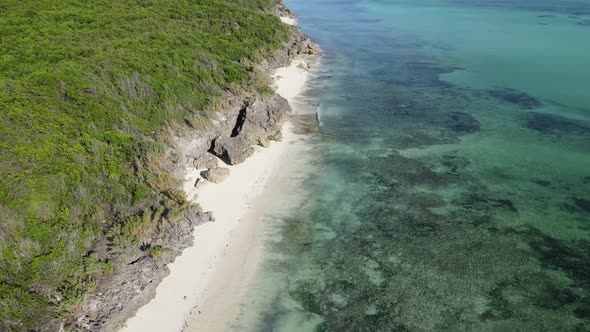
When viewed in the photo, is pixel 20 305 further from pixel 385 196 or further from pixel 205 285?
pixel 385 196

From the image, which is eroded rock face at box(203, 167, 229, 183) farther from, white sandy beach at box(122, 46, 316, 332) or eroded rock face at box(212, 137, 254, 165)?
eroded rock face at box(212, 137, 254, 165)

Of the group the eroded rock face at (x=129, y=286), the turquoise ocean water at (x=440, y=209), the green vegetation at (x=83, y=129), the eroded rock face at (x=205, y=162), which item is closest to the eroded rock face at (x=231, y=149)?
the eroded rock face at (x=205, y=162)

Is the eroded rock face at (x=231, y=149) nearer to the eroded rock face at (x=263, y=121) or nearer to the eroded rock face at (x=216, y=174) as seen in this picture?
the eroded rock face at (x=263, y=121)

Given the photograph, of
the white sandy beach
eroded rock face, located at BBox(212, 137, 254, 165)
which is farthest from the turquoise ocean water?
eroded rock face, located at BBox(212, 137, 254, 165)

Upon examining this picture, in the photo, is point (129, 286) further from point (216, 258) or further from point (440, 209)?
point (440, 209)

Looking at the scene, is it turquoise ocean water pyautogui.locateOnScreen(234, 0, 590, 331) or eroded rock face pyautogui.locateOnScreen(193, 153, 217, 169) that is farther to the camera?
eroded rock face pyautogui.locateOnScreen(193, 153, 217, 169)

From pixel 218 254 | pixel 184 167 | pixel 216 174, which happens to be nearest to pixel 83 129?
pixel 184 167
